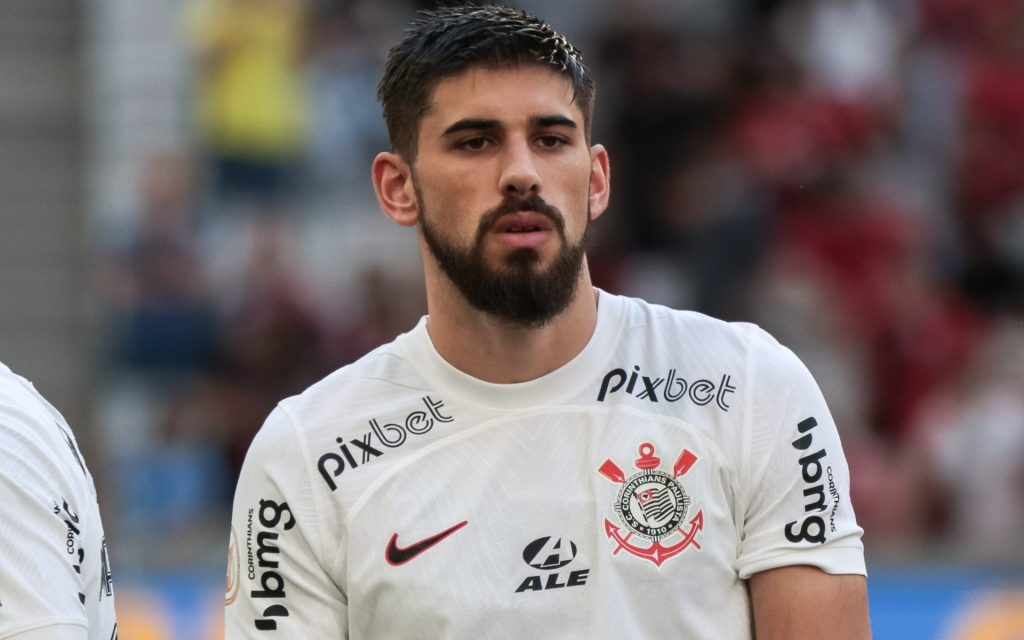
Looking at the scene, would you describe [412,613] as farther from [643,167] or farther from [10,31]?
[10,31]

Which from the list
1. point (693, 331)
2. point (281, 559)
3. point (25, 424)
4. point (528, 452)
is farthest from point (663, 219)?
point (25, 424)

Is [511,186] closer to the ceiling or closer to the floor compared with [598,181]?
closer to the floor

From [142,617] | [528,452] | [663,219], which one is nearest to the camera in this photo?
[528,452]

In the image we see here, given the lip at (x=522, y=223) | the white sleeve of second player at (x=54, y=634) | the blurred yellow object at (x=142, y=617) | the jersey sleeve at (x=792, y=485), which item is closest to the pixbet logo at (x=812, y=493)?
the jersey sleeve at (x=792, y=485)

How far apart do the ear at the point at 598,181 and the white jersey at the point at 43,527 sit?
113 centimetres

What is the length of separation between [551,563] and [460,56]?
3.28ft

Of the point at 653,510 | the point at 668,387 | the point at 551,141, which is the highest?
→ the point at 551,141

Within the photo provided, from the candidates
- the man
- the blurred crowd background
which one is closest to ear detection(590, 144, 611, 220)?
the man

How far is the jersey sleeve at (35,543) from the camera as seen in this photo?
3.10m

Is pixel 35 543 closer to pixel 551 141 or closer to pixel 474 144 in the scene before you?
pixel 474 144

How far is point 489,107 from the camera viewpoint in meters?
3.42

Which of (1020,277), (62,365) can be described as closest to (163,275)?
(62,365)

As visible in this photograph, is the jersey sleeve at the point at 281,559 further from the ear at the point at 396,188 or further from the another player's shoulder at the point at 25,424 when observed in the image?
the ear at the point at 396,188

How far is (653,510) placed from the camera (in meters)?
3.38
